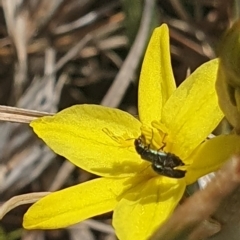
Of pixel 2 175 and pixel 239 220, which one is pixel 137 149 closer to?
pixel 239 220

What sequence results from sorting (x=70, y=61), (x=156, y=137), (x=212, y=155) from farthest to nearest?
(x=70, y=61), (x=156, y=137), (x=212, y=155)

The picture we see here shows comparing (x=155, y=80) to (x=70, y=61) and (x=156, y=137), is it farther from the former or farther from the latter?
(x=70, y=61)

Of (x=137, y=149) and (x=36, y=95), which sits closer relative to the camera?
(x=137, y=149)

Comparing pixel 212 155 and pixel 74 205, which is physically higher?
pixel 212 155

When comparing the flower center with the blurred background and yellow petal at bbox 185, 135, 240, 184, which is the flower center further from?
the blurred background

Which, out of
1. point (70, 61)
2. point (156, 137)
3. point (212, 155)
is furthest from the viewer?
point (70, 61)

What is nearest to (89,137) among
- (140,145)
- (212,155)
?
(140,145)

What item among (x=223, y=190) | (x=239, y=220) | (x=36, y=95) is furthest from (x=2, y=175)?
(x=223, y=190)

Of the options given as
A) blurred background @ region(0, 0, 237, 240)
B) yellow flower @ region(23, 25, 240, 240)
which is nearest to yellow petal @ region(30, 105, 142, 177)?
yellow flower @ region(23, 25, 240, 240)
